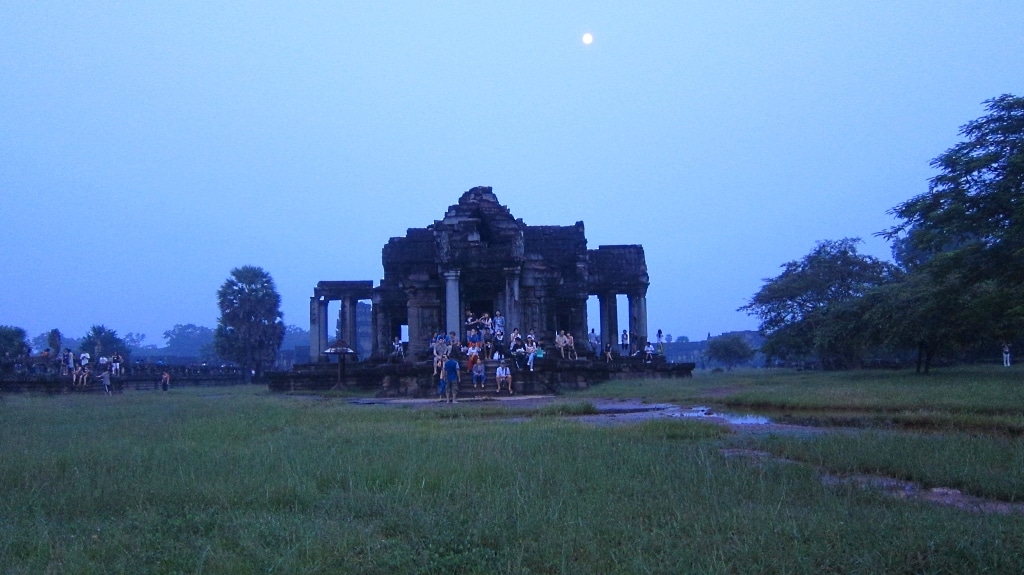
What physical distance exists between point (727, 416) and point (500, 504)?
993 centimetres

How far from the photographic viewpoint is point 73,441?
36.2 ft

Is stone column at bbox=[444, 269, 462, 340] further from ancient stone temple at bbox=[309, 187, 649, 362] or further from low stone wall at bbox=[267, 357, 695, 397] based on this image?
low stone wall at bbox=[267, 357, 695, 397]

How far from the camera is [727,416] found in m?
15.3

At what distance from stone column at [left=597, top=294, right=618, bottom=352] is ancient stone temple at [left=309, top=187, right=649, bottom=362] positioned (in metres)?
0.05

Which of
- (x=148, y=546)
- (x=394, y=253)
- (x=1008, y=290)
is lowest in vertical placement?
(x=148, y=546)

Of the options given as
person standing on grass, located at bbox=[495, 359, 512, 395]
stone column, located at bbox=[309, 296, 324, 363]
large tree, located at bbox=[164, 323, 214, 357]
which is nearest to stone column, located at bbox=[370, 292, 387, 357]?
stone column, located at bbox=[309, 296, 324, 363]

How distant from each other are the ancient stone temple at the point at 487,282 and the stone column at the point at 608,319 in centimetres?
5

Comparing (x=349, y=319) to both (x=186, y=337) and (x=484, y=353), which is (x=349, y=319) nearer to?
(x=484, y=353)

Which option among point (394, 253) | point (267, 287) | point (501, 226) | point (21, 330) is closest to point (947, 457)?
point (501, 226)

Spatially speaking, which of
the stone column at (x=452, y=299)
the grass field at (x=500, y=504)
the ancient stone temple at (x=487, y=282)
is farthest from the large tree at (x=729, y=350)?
the grass field at (x=500, y=504)

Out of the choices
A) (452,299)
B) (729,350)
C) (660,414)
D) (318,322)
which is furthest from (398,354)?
(729,350)

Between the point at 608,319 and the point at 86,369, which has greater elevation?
the point at 608,319

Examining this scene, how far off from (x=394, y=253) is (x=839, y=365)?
948 inches

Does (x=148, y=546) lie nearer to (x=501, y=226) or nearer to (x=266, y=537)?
(x=266, y=537)
